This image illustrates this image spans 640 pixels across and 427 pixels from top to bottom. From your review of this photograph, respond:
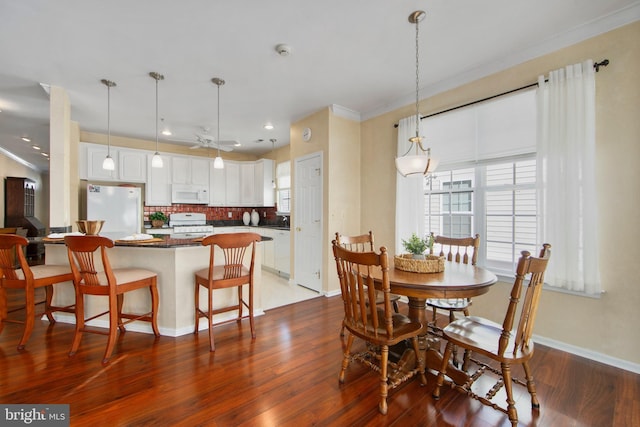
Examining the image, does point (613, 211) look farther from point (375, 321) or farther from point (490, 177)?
point (375, 321)

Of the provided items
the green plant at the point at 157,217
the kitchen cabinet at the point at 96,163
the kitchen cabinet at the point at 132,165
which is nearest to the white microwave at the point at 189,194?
the green plant at the point at 157,217

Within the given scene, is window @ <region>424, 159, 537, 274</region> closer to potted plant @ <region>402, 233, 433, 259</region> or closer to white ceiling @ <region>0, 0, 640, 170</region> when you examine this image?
white ceiling @ <region>0, 0, 640, 170</region>

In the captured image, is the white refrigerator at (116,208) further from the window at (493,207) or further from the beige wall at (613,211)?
the beige wall at (613,211)

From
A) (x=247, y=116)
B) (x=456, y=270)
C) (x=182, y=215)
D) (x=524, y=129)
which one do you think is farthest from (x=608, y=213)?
(x=182, y=215)

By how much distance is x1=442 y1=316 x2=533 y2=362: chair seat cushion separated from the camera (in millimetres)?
1486

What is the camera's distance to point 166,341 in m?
2.50

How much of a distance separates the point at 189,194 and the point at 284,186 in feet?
6.72

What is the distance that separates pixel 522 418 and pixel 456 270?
0.92m

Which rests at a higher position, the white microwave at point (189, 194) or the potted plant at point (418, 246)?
A: the white microwave at point (189, 194)

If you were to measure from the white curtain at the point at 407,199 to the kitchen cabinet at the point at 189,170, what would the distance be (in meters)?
4.38

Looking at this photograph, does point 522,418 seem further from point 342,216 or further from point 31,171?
point 31,171

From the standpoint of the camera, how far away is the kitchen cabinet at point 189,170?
18.7 ft

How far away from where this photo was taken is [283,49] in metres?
2.50

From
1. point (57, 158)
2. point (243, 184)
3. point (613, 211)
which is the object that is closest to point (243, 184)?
point (243, 184)
